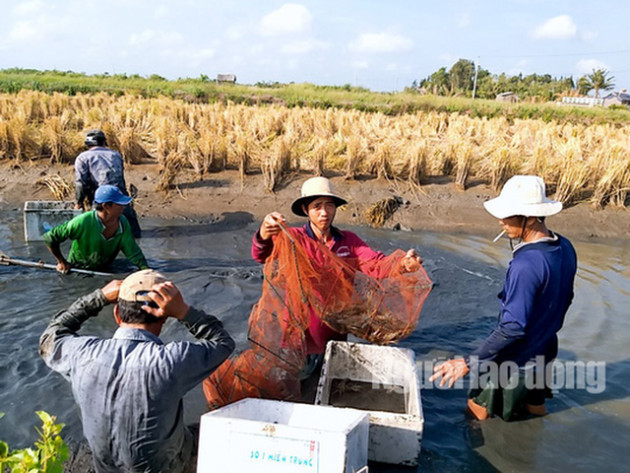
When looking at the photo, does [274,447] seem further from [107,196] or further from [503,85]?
[503,85]

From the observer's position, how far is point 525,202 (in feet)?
10.0

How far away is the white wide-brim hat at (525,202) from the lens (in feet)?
9.97

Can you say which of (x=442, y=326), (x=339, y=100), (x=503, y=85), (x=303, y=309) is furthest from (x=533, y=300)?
(x=503, y=85)

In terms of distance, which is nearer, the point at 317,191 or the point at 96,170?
the point at 317,191

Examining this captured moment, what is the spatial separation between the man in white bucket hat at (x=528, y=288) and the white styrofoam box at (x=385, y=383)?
0.36m

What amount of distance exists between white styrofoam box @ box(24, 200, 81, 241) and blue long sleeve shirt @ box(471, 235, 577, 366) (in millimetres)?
5904

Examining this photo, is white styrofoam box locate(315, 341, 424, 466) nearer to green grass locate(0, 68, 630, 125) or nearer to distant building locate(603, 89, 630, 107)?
green grass locate(0, 68, 630, 125)

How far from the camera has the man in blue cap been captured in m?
6.89

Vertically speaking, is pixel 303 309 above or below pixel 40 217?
above

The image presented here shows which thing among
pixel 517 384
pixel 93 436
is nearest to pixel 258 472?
pixel 93 436

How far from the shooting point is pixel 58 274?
244 inches

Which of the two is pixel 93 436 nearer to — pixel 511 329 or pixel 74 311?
pixel 74 311

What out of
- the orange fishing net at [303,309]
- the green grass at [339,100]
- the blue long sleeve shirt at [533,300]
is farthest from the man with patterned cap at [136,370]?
the green grass at [339,100]

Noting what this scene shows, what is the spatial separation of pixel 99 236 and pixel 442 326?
3906 mm
